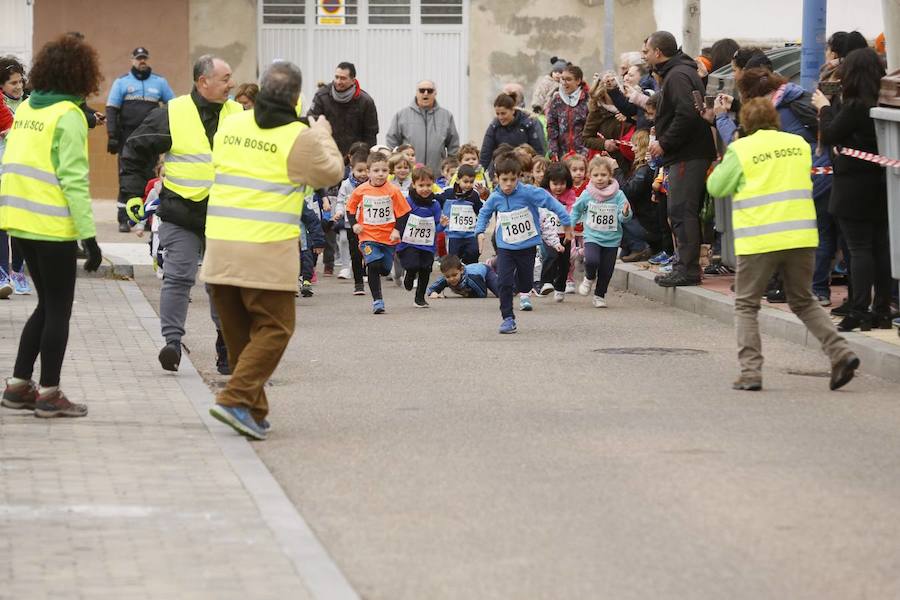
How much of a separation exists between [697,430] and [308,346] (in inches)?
176

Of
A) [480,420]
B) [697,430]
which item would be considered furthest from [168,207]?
[697,430]

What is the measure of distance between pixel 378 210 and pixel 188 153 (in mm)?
5269

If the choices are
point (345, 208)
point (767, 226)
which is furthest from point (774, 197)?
point (345, 208)

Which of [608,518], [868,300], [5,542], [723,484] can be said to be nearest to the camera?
[5,542]

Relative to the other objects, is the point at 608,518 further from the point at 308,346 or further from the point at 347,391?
the point at 308,346

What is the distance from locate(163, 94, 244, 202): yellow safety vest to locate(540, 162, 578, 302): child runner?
5418 mm

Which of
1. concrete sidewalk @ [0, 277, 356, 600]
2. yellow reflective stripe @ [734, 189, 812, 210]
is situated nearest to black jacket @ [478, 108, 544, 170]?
yellow reflective stripe @ [734, 189, 812, 210]

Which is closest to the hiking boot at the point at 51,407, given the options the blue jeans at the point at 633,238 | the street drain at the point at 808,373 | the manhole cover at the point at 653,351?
the manhole cover at the point at 653,351

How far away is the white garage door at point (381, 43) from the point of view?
28.8 metres

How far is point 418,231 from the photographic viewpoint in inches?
641

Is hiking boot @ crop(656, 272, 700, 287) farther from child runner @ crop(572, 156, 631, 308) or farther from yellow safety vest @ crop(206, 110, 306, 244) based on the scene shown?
yellow safety vest @ crop(206, 110, 306, 244)

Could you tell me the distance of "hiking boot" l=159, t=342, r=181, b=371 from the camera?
11.2 m

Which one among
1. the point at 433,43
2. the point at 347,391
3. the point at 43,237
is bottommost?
the point at 347,391

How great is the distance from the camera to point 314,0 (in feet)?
94.3
